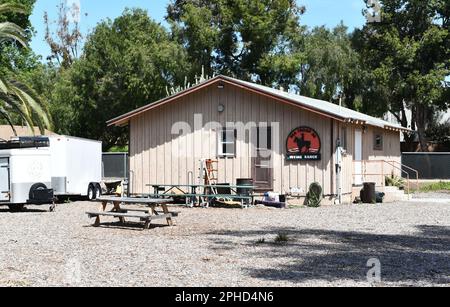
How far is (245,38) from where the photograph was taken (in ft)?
147

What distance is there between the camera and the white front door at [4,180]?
799 inches

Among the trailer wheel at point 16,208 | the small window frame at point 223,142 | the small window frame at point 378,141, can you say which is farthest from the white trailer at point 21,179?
the small window frame at point 378,141

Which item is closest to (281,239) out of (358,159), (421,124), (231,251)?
(231,251)

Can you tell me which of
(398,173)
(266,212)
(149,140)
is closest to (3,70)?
(149,140)

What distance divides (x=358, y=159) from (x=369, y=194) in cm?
248

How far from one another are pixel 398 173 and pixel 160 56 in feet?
63.8

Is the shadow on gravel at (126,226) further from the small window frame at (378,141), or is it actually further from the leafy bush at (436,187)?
the leafy bush at (436,187)

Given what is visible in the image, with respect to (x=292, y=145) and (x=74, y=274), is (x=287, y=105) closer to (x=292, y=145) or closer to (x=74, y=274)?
(x=292, y=145)

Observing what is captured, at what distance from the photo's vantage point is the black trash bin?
75.6 ft

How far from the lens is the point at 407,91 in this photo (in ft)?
138

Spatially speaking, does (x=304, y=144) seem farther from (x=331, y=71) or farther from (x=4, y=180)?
(x=331, y=71)

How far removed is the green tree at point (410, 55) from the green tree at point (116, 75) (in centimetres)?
1245

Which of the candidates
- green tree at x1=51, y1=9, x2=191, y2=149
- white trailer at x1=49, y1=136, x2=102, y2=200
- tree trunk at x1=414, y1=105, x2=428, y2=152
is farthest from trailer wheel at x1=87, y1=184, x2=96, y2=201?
tree trunk at x1=414, y1=105, x2=428, y2=152

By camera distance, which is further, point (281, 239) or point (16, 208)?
point (16, 208)
